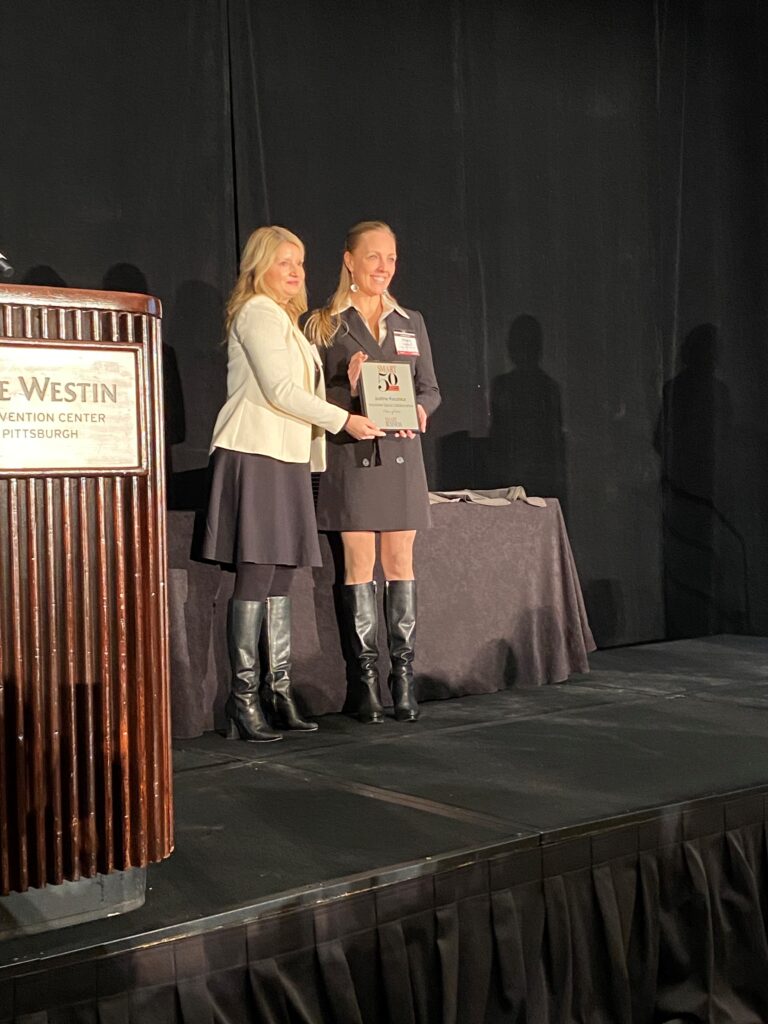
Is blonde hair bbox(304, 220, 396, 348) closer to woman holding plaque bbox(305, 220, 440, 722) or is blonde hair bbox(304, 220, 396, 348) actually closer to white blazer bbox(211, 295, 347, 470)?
woman holding plaque bbox(305, 220, 440, 722)

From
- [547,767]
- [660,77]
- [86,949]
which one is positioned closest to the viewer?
[86,949]

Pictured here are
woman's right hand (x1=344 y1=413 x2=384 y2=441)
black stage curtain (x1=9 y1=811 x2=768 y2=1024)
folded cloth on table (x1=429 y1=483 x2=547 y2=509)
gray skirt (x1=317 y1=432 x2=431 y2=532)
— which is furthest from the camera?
folded cloth on table (x1=429 y1=483 x2=547 y2=509)

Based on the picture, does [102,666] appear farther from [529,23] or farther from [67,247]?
[529,23]

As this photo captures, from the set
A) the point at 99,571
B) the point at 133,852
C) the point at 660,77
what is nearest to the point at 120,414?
the point at 99,571

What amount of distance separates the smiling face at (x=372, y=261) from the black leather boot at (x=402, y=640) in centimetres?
90

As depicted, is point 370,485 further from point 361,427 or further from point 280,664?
point 280,664

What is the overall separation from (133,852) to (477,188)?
4.05 meters

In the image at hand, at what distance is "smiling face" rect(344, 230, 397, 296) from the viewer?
361 cm

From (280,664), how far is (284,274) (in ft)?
3.64

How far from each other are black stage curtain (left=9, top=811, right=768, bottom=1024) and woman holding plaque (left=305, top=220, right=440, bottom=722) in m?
1.39

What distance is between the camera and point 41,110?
4.12 metres

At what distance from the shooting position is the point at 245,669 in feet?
11.0

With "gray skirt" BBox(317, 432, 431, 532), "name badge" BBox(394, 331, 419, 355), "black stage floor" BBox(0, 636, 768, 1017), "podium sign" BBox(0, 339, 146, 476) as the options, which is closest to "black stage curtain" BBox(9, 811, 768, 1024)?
"black stage floor" BBox(0, 636, 768, 1017)

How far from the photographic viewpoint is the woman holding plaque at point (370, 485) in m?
3.59
